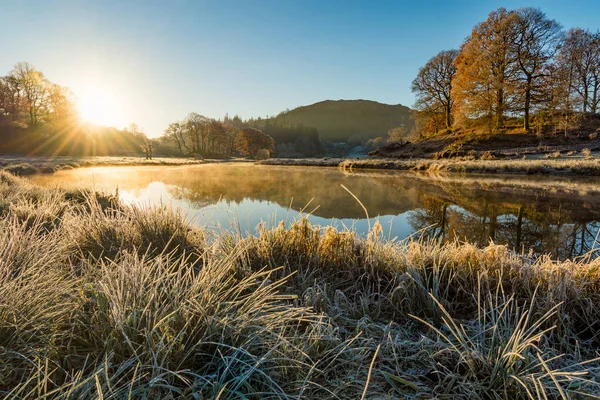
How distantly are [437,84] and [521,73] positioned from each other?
8.56m

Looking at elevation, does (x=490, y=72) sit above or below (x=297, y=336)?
above

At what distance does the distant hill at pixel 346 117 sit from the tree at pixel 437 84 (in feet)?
234

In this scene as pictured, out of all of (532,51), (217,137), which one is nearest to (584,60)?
(532,51)

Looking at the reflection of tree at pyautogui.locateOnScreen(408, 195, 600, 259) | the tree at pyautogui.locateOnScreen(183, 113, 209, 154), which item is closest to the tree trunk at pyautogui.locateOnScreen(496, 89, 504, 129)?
the reflection of tree at pyautogui.locateOnScreen(408, 195, 600, 259)

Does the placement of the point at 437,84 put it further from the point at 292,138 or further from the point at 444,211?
the point at 292,138

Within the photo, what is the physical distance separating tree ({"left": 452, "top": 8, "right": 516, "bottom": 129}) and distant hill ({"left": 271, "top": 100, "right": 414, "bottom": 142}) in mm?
78753

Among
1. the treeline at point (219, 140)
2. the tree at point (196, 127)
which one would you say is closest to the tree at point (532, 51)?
the treeline at point (219, 140)

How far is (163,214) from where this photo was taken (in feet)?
10.4

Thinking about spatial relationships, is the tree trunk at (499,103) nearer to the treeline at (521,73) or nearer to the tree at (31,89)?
the treeline at (521,73)

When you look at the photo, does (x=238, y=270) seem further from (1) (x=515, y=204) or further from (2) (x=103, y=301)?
(1) (x=515, y=204)

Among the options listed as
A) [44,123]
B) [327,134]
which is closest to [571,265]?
[44,123]

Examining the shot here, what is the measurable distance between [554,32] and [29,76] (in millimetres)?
56625

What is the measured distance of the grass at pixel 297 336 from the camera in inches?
41.7

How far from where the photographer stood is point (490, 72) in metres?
20.9
